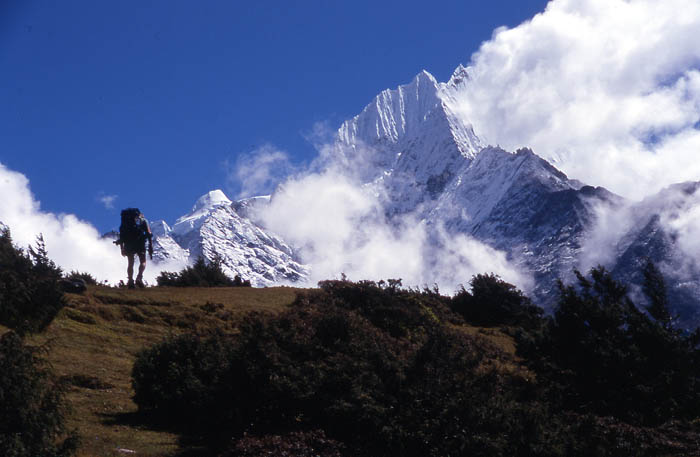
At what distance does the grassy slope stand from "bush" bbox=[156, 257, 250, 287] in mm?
4296

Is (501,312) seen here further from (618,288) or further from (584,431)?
(584,431)

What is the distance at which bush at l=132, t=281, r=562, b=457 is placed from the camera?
961 cm

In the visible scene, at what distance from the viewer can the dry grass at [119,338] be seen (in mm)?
10156

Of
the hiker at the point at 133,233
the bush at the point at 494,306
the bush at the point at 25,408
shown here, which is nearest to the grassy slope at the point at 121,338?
the bush at the point at 25,408

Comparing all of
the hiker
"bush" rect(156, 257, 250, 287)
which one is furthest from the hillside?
"bush" rect(156, 257, 250, 287)

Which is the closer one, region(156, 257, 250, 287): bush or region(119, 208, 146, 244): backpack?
region(119, 208, 146, 244): backpack

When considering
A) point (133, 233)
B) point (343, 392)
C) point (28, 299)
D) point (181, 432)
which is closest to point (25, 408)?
point (181, 432)

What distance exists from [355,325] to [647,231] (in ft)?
584

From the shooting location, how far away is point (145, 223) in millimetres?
→ 21266

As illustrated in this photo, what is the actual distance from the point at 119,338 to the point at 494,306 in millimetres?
16549

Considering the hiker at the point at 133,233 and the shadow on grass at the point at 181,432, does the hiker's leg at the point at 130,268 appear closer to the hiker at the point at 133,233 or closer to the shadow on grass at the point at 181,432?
the hiker at the point at 133,233

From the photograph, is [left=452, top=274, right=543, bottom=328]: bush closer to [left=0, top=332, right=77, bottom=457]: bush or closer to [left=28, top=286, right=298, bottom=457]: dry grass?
[left=28, top=286, right=298, bottom=457]: dry grass

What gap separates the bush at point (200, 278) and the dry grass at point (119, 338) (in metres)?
4.27

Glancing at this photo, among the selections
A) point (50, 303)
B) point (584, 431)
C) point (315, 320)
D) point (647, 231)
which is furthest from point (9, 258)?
point (647, 231)
